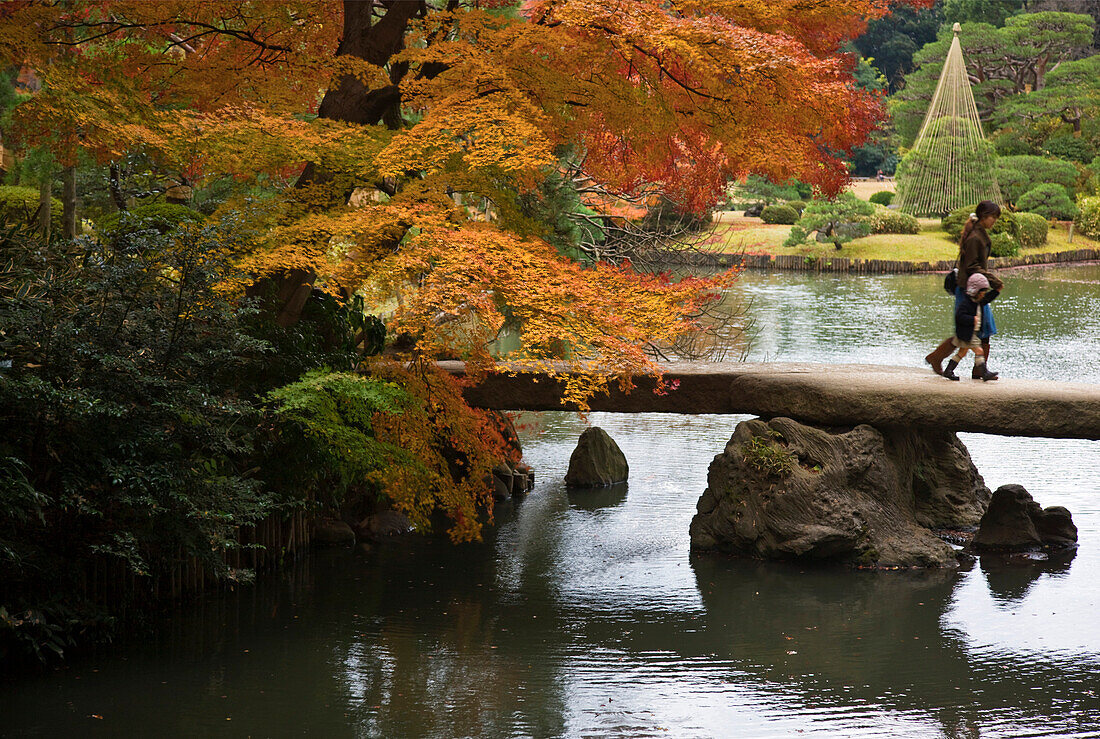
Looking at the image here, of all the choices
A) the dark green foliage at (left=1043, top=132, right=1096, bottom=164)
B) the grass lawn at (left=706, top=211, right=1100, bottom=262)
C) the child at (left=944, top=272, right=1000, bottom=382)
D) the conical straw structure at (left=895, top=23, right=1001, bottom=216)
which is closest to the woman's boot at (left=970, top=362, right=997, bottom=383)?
the child at (left=944, top=272, right=1000, bottom=382)

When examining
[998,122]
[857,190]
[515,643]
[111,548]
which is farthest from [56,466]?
[857,190]

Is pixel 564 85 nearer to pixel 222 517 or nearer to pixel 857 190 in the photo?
pixel 222 517

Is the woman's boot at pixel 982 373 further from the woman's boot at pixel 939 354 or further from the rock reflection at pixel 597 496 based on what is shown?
the rock reflection at pixel 597 496

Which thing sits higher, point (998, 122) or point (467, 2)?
point (998, 122)

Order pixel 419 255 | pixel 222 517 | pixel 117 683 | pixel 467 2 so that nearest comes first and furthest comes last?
pixel 117 683, pixel 222 517, pixel 419 255, pixel 467 2

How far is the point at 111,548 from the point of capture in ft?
19.8

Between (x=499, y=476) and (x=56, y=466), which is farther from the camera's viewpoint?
(x=499, y=476)

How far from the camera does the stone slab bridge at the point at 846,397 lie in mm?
7902

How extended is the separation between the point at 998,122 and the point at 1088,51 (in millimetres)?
7575

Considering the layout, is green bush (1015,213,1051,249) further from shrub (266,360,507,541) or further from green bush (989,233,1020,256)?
shrub (266,360,507,541)

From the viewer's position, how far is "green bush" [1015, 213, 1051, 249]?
103ft

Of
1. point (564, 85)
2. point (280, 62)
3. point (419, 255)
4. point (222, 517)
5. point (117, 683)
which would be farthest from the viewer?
point (280, 62)

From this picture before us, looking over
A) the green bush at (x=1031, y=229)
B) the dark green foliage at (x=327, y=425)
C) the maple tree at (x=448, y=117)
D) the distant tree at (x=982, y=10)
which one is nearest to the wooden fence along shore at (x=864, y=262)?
the green bush at (x=1031, y=229)

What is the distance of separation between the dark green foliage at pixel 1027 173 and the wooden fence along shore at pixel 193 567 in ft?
94.4
